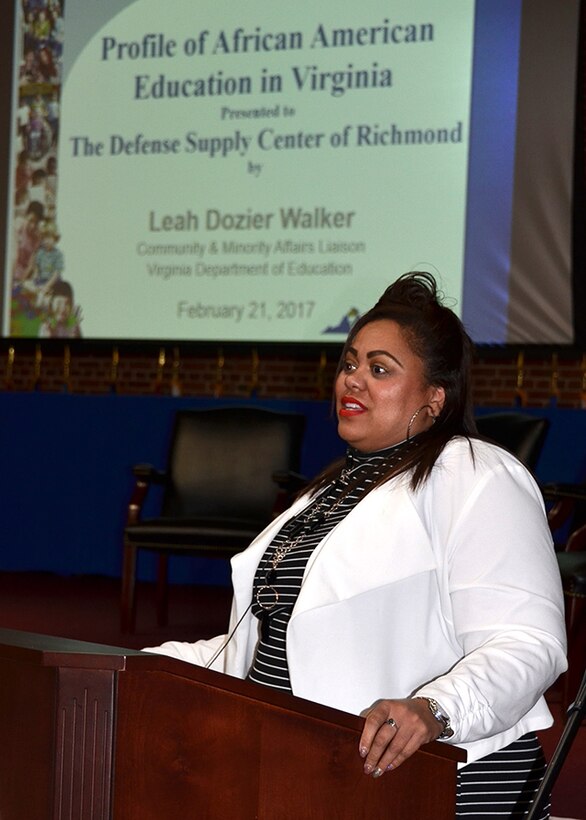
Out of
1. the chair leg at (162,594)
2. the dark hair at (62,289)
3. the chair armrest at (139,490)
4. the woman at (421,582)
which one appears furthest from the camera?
the dark hair at (62,289)

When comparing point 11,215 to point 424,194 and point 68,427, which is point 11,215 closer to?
point 68,427

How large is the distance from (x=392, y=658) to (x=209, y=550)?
302cm

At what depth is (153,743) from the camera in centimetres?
104

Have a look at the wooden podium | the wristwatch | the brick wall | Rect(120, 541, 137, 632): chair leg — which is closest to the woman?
the wristwatch

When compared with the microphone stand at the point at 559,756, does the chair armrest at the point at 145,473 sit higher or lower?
lower

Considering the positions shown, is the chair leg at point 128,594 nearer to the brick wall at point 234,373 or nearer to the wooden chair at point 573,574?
the wooden chair at point 573,574

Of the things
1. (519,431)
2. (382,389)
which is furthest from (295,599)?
(519,431)

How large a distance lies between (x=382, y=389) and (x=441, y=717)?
1.94 feet

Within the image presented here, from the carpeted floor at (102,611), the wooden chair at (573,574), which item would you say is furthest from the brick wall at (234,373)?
the wooden chair at (573,574)

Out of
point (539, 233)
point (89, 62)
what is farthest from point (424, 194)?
point (89, 62)

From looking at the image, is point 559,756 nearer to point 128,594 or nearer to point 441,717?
point 441,717

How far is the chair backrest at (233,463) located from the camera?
5.04 metres

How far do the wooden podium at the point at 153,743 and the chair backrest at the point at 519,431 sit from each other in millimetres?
3063

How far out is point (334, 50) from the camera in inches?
241
